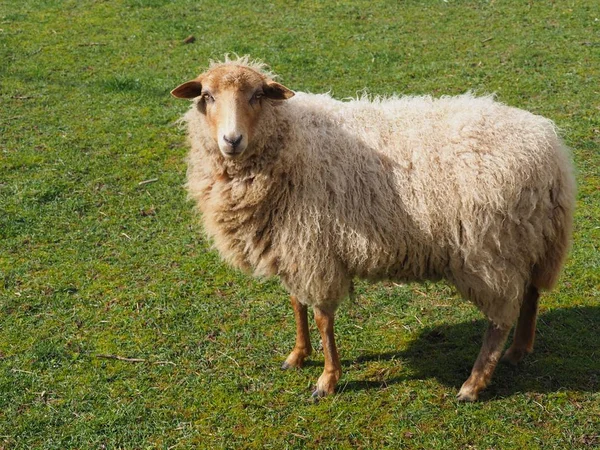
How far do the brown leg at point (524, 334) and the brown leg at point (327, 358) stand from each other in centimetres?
126

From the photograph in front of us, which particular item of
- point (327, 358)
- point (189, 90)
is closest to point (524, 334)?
point (327, 358)

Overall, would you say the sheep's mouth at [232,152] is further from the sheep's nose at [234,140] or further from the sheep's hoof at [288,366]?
the sheep's hoof at [288,366]

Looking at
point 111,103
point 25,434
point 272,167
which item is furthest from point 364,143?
point 111,103

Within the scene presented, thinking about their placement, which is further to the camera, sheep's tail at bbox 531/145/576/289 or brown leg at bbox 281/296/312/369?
brown leg at bbox 281/296/312/369

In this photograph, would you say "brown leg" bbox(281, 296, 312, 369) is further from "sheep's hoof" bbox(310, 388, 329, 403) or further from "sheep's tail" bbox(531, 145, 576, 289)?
"sheep's tail" bbox(531, 145, 576, 289)

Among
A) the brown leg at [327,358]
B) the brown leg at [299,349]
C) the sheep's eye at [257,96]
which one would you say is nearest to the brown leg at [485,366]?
the brown leg at [327,358]

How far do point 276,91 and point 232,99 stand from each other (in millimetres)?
317

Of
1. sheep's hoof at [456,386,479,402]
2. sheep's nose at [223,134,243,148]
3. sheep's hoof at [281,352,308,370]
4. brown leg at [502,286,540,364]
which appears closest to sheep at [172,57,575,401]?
sheep's nose at [223,134,243,148]

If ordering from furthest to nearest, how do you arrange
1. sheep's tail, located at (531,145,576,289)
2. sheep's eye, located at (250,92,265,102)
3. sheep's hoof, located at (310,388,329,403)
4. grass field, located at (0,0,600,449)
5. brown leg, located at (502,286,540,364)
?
1. brown leg, located at (502,286,540,364)
2. sheep's hoof, located at (310,388,329,403)
3. grass field, located at (0,0,600,449)
4. sheep's tail, located at (531,145,576,289)
5. sheep's eye, located at (250,92,265,102)

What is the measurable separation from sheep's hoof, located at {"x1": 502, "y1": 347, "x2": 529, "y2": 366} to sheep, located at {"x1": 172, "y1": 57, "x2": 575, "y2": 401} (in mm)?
507

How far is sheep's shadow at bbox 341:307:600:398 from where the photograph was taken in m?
4.71

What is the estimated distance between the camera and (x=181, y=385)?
15.6ft

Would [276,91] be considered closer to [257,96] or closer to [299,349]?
[257,96]

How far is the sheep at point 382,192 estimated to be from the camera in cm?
417
